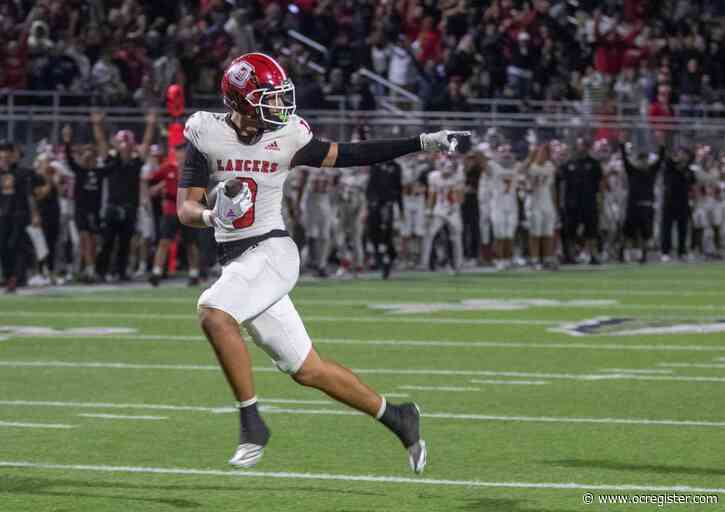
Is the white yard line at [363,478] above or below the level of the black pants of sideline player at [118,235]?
below

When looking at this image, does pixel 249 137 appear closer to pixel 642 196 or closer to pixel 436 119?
pixel 436 119

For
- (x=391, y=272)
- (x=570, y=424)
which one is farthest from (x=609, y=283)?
(x=570, y=424)

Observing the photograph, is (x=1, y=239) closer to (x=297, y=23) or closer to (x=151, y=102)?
(x=151, y=102)

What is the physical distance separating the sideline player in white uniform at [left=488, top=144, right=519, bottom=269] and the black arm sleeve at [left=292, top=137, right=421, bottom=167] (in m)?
15.5

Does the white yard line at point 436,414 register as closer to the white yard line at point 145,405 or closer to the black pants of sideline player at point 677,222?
the white yard line at point 145,405

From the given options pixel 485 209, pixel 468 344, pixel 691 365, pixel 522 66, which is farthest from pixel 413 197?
pixel 691 365

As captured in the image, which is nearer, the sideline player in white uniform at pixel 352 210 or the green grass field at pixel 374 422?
the green grass field at pixel 374 422

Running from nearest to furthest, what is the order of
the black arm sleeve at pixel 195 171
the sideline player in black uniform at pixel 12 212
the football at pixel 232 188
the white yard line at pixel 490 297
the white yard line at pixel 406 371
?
1. the football at pixel 232 188
2. the black arm sleeve at pixel 195 171
3. the white yard line at pixel 406 371
4. the white yard line at pixel 490 297
5. the sideline player in black uniform at pixel 12 212

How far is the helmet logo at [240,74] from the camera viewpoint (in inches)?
271

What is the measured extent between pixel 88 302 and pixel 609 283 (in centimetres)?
608

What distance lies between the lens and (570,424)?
8.64 metres

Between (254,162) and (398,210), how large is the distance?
1524 centimetres

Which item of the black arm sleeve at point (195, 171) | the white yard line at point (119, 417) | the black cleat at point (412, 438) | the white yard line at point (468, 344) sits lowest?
the white yard line at point (468, 344)

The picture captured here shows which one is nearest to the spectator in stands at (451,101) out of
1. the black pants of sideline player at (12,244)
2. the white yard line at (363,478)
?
the black pants of sideline player at (12,244)
